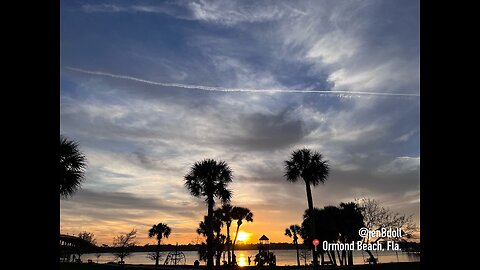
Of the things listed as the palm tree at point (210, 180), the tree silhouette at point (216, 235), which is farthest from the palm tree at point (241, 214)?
the palm tree at point (210, 180)

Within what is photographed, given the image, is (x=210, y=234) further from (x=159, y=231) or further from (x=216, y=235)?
(x=159, y=231)

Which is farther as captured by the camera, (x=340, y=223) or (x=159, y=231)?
(x=159, y=231)

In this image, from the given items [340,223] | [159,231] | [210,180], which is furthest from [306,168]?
[159,231]

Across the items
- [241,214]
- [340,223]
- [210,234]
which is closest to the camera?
[210,234]

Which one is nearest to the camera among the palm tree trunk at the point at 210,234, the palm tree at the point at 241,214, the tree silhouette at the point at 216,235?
the palm tree trunk at the point at 210,234

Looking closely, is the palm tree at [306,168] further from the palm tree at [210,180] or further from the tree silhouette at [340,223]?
the tree silhouette at [340,223]

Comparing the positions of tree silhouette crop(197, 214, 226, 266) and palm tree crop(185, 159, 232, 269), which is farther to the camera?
tree silhouette crop(197, 214, 226, 266)

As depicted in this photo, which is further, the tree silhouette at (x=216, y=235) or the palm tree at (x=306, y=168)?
the tree silhouette at (x=216, y=235)

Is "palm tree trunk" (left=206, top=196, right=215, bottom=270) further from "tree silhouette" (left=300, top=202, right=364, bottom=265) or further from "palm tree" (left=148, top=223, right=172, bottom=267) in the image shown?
"palm tree" (left=148, top=223, right=172, bottom=267)

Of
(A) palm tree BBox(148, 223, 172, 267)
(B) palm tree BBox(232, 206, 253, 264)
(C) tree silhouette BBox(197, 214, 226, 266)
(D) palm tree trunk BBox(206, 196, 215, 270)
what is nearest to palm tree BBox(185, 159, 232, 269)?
(D) palm tree trunk BBox(206, 196, 215, 270)

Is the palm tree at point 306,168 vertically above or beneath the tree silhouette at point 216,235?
above
